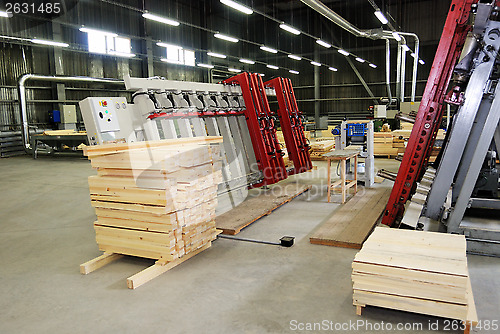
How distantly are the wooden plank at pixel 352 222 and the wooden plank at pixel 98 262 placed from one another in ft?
8.65

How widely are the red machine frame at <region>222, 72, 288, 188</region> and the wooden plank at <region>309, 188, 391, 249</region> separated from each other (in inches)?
74.7

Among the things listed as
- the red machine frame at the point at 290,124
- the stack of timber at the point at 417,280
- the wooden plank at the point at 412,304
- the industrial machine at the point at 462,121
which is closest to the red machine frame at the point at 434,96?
the industrial machine at the point at 462,121

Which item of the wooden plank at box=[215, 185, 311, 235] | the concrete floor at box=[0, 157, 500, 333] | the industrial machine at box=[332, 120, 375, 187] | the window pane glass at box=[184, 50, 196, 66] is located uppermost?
the window pane glass at box=[184, 50, 196, 66]

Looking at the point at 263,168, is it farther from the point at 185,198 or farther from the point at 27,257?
the point at 27,257

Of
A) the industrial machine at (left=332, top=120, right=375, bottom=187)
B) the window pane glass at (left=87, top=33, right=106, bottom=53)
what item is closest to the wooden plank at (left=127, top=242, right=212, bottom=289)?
the industrial machine at (left=332, top=120, right=375, bottom=187)

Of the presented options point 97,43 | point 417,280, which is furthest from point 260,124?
point 97,43

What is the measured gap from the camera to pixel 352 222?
19.2ft

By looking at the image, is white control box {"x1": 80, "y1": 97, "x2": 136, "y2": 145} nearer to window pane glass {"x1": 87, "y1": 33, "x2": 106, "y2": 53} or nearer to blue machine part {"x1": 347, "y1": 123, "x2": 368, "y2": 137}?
blue machine part {"x1": 347, "y1": 123, "x2": 368, "y2": 137}

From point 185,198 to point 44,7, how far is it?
18468 mm

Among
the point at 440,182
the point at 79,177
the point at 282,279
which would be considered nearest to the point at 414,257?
the point at 282,279

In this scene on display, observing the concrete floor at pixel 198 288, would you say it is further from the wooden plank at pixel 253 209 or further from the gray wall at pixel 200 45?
the gray wall at pixel 200 45

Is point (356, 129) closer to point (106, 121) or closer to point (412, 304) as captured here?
point (106, 121)

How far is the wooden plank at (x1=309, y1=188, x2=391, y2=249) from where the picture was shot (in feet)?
16.6

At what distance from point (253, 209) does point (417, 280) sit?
3.90 meters
